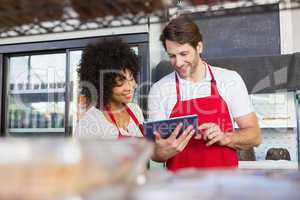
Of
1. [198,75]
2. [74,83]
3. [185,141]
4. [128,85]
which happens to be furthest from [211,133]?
[74,83]

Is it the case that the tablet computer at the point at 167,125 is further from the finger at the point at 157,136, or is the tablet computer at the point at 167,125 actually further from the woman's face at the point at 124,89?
the woman's face at the point at 124,89

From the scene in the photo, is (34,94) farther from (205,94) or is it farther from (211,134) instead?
(211,134)

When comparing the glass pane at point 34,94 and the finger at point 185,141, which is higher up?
the glass pane at point 34,94

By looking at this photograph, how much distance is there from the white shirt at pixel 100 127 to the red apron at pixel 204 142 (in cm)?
32

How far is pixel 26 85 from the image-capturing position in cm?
279

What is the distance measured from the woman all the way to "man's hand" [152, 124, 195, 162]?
398 mm

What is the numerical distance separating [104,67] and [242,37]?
0.86m

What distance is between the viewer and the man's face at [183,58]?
1.44m

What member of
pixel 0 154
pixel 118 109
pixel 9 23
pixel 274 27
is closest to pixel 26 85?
pixel 118 109

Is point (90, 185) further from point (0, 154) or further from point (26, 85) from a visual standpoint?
point (26, 85)

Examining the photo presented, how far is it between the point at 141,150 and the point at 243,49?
1.81 m

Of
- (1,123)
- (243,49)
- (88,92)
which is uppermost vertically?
(243,49)

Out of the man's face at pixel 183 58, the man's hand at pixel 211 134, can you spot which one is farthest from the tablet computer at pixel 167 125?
the man's face at pixel 183 58

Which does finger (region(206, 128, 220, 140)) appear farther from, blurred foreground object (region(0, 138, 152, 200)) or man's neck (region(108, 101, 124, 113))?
blurred foreground object (region(0, 138, 152, 200))
